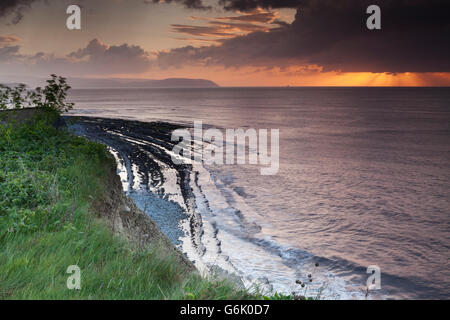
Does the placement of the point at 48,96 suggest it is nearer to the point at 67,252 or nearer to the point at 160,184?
the point at 160,184

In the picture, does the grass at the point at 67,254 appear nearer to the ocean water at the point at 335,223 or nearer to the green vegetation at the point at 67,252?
the green vegetation at the point at 67,252

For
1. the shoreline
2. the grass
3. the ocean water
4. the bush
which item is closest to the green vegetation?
the grass

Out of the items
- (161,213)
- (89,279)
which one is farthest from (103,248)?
(161,213)

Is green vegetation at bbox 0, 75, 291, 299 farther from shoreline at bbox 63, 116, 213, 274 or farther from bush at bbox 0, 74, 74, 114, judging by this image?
bush at bbox 0, 74, 74, 114

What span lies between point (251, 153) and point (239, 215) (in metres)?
18.0

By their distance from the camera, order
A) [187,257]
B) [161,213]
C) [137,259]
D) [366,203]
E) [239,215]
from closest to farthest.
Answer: [137,259]
[187,257]
[161,213]
[239,215]
[366,203]

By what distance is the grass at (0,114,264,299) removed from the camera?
196 inches

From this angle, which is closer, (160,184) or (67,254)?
(67,254)

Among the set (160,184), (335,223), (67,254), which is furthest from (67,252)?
(160,184)

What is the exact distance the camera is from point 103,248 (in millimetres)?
6457

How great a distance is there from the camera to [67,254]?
5.98 m

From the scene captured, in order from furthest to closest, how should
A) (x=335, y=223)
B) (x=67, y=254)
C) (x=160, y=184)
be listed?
1. (x=160, y=184)
2. (x=335, y=223)
3. (x=67, y=254)

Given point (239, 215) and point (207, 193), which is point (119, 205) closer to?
point (239, 215)
